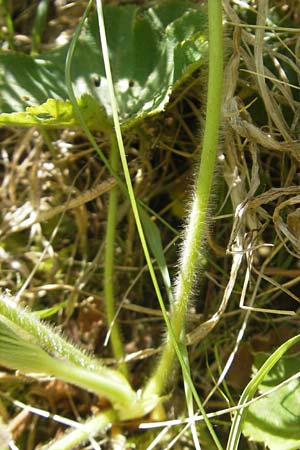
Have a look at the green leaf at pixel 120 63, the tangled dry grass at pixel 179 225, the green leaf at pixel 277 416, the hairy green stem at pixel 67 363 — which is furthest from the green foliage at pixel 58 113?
the green leaf at pixel 277 416

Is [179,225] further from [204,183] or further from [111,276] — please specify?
[204,183]

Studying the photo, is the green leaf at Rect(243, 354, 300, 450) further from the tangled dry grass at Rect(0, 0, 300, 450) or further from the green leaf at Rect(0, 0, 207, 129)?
the green leaf at Rect(0, 0, 207, 129)

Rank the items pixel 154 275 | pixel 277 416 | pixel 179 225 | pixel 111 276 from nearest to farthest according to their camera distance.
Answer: pixel 154 275
pixel 277 416
pixel 111 276
pixel 179 225

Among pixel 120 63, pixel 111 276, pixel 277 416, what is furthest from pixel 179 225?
pixel 277 416

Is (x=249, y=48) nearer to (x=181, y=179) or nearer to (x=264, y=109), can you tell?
(x=264, y=109)

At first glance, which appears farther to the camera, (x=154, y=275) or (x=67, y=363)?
(x=67, y=363)

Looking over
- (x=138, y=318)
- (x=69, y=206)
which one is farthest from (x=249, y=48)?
Answer: (x=138, y=318)
